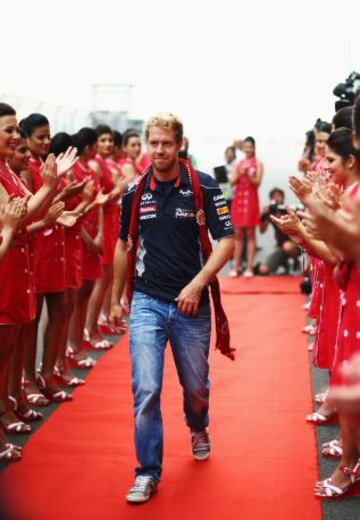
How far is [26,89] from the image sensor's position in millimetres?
10000

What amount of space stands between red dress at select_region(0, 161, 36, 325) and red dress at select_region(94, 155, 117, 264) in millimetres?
2445

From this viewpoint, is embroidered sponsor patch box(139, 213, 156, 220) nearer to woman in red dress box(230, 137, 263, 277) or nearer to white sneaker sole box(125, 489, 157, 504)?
white sneaker sole box(125, 489, 157, 504)

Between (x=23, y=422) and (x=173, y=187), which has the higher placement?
(x=173, y=187)

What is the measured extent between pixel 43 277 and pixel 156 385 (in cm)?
146

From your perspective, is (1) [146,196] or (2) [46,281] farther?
(2) [46,281]

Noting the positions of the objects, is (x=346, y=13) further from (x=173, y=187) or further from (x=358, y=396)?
(x=358, y=396)

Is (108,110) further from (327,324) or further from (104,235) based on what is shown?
(327,324)

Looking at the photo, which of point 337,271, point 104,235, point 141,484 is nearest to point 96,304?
point 104,235

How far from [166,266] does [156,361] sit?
396 millimetres

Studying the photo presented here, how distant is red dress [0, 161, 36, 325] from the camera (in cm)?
390

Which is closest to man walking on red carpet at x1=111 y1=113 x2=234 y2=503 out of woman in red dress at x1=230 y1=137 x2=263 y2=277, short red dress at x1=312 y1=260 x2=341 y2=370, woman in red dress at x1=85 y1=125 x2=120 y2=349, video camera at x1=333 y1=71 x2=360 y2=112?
short red dress at x1=312 y1=260 x2=341 y2=370

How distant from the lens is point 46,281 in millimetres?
4777

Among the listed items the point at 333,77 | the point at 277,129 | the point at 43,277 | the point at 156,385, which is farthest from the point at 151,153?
the point at 277,129

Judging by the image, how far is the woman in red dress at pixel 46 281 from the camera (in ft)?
15.3
